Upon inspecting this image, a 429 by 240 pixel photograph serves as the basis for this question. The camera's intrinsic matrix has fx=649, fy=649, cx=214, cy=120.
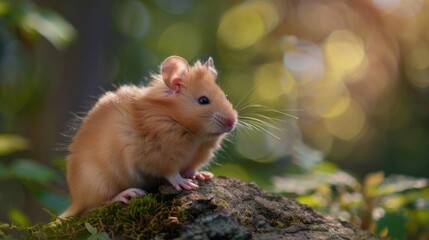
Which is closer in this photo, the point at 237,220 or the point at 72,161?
the point at 237,220

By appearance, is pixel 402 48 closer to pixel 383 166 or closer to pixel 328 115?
pixel 383 166

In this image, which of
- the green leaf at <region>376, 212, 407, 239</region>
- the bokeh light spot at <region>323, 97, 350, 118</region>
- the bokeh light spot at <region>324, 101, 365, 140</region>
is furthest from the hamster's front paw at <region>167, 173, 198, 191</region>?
the bokeh light spot at <region>324, 101, 365, 140</region>

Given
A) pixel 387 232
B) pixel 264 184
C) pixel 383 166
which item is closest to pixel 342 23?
pixel 383 166

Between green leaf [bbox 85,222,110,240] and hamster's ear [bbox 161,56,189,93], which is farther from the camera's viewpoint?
hamster's ear [bbox 161,56,189,93]

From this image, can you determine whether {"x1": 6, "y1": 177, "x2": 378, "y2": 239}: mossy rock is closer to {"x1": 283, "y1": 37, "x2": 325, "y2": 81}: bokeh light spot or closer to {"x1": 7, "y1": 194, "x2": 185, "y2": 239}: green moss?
{"x1": 7, "y1": 194, "x2": 185, "y2": 239}: green moss

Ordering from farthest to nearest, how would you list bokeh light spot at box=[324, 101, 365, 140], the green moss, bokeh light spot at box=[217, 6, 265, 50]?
bokeh light spot at box=[324, 101, 365, 140], bokeh light spot at box=[217, 6, 265, 50], the green moss

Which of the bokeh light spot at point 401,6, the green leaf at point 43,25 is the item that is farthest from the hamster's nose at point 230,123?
the bokeh light spot at point 401,6

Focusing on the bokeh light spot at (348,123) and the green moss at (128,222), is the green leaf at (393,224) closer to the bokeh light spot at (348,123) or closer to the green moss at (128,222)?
the green moss at (128,222)
